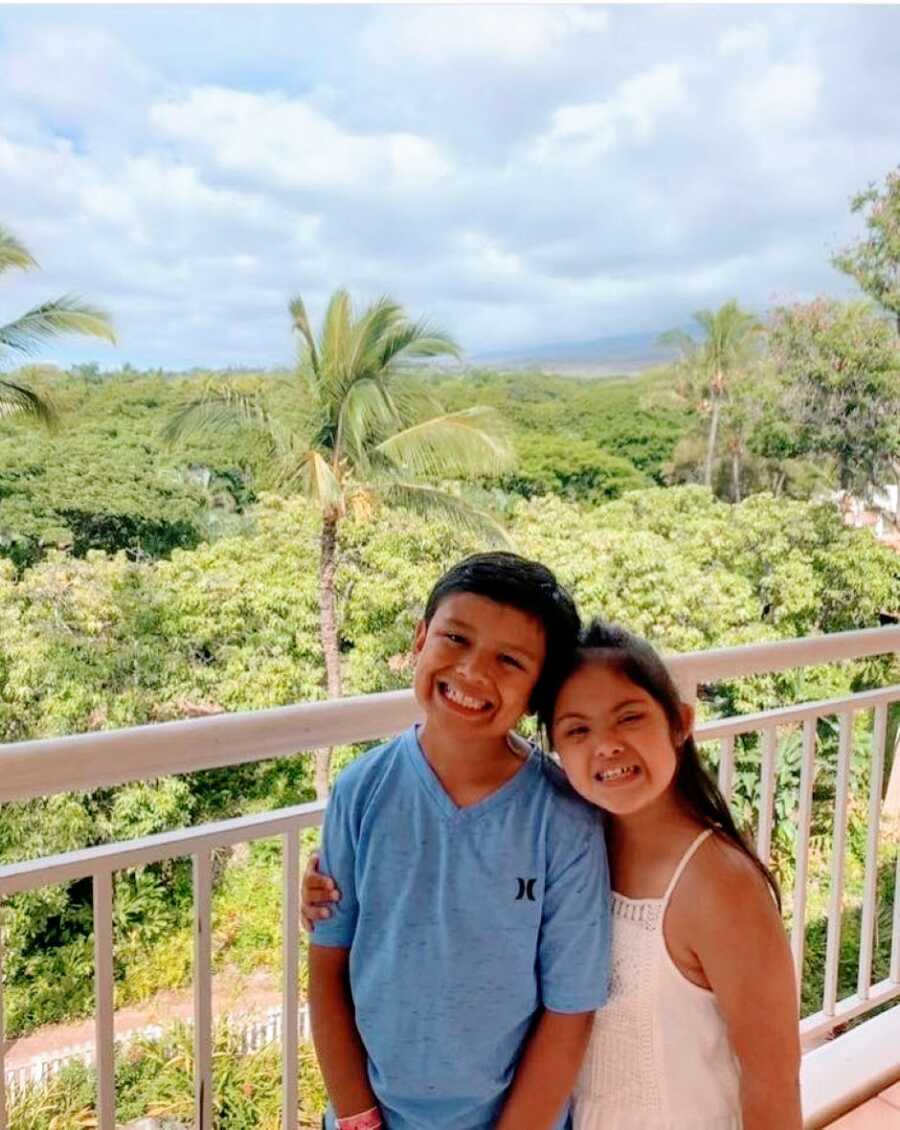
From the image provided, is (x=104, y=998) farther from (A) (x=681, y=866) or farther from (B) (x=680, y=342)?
(B) (x=680, y=342)

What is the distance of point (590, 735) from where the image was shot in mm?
882

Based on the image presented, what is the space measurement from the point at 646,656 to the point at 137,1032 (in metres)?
9.94

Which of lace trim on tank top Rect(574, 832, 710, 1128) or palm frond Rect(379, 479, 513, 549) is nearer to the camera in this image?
lace trim on tank top Rect(574, 832, 710, 1128)

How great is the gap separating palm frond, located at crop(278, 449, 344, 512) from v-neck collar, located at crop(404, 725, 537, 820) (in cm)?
1219

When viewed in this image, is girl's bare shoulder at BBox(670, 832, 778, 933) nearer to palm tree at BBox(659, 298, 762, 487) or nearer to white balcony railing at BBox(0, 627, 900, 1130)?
white balcony railing at BBox(0, 627, 900, 1130)

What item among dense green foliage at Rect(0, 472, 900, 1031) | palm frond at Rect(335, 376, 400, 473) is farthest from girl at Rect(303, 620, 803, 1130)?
palm frond at Rect(335, 376, 400, 473)

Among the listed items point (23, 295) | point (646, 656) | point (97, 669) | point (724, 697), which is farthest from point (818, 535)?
point (646, 656)

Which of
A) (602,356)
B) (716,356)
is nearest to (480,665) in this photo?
(716,356)

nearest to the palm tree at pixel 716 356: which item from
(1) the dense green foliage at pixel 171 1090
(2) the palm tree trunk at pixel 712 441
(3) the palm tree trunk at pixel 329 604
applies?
(2) the palm tree trunk at pixel 712 441

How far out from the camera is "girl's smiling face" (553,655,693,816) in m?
0.88

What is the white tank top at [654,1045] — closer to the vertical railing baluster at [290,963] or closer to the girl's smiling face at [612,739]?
the girl's smiling face at [612,739]

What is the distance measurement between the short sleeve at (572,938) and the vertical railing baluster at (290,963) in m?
0.30

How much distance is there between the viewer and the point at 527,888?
85 centimetres

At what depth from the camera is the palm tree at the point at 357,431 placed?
13.0 m
